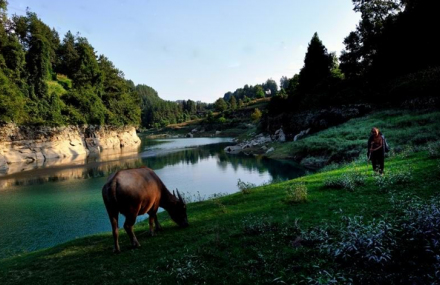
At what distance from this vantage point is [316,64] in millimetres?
59875

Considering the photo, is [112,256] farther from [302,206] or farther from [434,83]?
[434,83]

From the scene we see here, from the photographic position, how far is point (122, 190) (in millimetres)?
9047

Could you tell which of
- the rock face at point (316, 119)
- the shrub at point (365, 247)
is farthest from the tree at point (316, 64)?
the shrub at point (365, 247)

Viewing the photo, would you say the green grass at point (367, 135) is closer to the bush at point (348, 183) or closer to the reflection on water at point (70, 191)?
the reflection on water at point (70, 191)

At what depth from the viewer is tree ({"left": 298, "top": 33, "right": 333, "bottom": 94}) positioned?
59656 mm

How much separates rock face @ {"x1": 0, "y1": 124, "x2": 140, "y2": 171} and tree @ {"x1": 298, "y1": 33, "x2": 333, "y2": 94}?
58435 millimetres

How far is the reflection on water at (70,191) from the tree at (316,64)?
81.4 feet

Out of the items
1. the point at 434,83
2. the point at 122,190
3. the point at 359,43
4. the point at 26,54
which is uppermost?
the point at 26,54

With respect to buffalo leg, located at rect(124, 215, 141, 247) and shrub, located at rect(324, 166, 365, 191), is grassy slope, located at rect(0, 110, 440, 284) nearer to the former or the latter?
buffalo leg, located at rect(124, 215, 141, 247)

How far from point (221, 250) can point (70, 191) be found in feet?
91.5

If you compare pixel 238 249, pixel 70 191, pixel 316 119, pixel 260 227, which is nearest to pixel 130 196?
pixel 238 249

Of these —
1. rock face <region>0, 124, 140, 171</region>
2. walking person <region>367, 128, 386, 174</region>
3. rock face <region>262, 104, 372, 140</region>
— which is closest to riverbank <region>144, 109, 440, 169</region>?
rock face <region>262, 104, 372, 140</region>

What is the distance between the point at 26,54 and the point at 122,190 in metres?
78.2

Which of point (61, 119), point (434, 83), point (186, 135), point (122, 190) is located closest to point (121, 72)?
point (186, 135)
